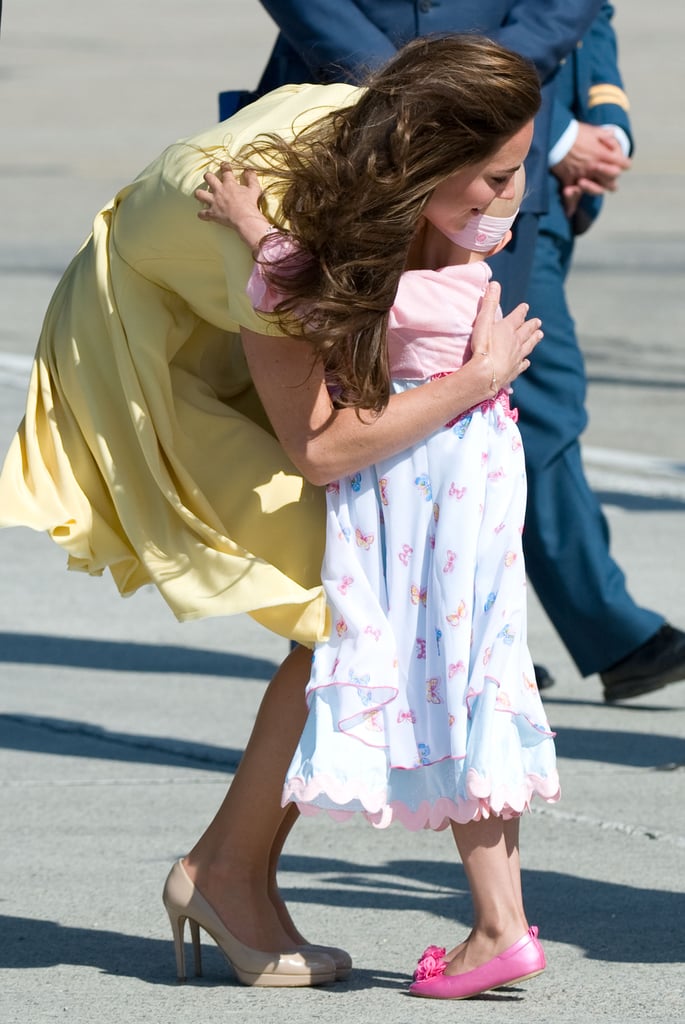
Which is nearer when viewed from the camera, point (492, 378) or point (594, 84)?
point (492, 378)

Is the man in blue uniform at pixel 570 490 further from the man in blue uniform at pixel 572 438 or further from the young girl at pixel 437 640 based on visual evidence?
the young girl at pixel 437 640

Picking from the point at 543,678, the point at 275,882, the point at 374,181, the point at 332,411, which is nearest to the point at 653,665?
the point at 543,678

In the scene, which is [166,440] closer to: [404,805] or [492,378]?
[492,378]

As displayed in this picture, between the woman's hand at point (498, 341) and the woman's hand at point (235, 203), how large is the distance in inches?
14.4

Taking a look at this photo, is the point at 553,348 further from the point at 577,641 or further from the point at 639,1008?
the point at 639,1008

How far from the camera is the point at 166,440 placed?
2943 mm

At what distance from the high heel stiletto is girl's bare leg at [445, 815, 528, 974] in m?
0.25

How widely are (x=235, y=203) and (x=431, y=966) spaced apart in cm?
115

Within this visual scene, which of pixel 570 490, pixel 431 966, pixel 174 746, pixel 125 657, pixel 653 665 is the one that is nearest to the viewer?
pixel 431 966

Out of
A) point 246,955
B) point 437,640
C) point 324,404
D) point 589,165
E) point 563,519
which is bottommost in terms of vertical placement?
point 563,519

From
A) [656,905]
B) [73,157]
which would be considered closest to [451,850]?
[656,905]

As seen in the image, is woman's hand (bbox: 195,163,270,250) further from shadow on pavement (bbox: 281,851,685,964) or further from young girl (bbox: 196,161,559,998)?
shadow on pavement (bbox: 281,851,685,964)

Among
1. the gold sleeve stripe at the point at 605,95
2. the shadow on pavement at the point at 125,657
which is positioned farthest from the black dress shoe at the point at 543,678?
the gold sleeve stripe at the point at 605,95

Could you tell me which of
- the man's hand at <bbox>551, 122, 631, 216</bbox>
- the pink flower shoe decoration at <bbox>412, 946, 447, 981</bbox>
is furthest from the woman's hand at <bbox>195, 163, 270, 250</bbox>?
the man's hand at <bbox>551, 122, 631, 216</bbox>
